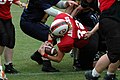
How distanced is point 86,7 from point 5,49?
1.34m

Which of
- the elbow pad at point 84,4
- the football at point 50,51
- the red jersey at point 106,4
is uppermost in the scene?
the red jersey at point 106,4

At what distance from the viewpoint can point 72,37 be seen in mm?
5449

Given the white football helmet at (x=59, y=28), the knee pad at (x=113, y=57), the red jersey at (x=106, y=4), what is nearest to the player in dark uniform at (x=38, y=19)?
the white football helmet at (x=59, y=28)

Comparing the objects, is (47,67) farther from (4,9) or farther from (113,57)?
(113,57)

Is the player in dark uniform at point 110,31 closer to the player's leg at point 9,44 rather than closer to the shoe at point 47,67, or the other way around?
the shoe at point 47,67

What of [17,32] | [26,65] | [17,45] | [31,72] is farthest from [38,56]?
[17,32]

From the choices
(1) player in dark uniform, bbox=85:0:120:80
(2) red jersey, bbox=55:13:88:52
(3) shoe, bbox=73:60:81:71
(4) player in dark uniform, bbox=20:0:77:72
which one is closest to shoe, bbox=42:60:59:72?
(4) player in dark uniform, bbox=20:0:77:72

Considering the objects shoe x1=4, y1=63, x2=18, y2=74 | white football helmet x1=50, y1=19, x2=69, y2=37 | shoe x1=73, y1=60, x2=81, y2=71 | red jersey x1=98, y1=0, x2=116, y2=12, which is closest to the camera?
red jersey x1=98, y1=0, x2=116, y2=12

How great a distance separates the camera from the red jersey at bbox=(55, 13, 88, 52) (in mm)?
5398

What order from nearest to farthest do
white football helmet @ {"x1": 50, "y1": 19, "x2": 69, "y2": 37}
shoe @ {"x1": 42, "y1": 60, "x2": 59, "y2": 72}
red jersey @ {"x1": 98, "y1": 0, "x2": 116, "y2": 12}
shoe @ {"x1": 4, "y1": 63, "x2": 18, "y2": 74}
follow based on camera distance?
red jersey @ {"x1": 98, "y1": 0, "x2": 116, "y2": 12}
white football helmet @ {"x1": 50, "y1": 19, "x2": 69, "y2": 37}
shoe @ {"x1": 4, "y1": 63, "x2": 18, "y2": 74}
shoe @ {"x1": 42, "y1": 60, "x2": 59, "y2": 72}

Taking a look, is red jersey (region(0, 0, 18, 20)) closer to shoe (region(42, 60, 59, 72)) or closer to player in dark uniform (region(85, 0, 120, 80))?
shoe (region(42, 60, 59, 72))

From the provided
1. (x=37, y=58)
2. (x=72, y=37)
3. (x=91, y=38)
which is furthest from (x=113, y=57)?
(x=37, y=58)

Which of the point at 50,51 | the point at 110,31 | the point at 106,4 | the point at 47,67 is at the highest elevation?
the point at 106,4

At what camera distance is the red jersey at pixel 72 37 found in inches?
213
